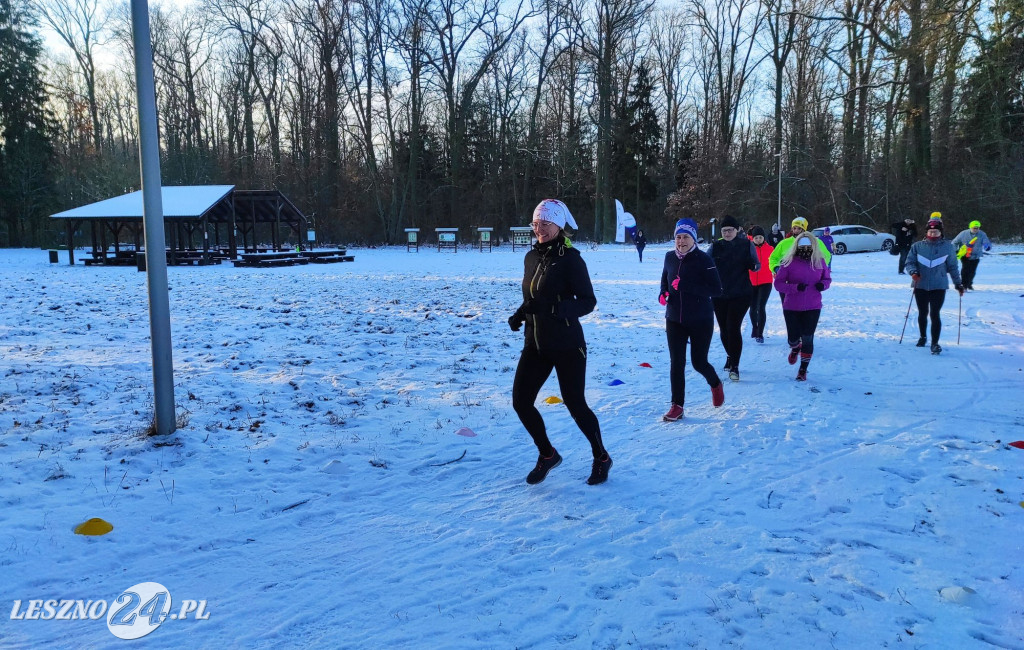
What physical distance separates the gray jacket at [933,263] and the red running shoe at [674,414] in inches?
182

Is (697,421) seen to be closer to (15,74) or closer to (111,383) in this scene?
(111,383)

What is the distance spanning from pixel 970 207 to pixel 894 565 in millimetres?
37839

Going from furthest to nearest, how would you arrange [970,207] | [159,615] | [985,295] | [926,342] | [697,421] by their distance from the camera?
1. [970,207]
2. [985,295]
3. [926,342]
4. [697,421]
5. [159,615]

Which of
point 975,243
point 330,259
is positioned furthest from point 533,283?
point 330,259

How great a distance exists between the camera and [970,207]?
1337 inches

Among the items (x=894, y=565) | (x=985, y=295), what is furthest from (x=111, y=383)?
(x=985, y=295)

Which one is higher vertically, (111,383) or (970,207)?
(970,207)

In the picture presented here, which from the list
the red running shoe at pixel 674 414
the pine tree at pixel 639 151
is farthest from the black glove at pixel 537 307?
the pine tree at pixel 639 151

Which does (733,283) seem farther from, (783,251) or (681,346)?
(681,346)

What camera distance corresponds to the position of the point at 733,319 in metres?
7.63

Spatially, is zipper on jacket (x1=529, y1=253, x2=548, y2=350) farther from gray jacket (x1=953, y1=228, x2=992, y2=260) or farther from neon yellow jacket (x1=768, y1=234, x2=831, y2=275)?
gray jacket (x1=953, y1=228, x2=992, y2=260)

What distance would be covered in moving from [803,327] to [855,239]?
93.1ft

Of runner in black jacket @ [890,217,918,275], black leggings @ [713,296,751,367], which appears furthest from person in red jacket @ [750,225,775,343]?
runner in black jacket @ [890,217,918,275]

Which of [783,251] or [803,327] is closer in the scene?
[803,327]
